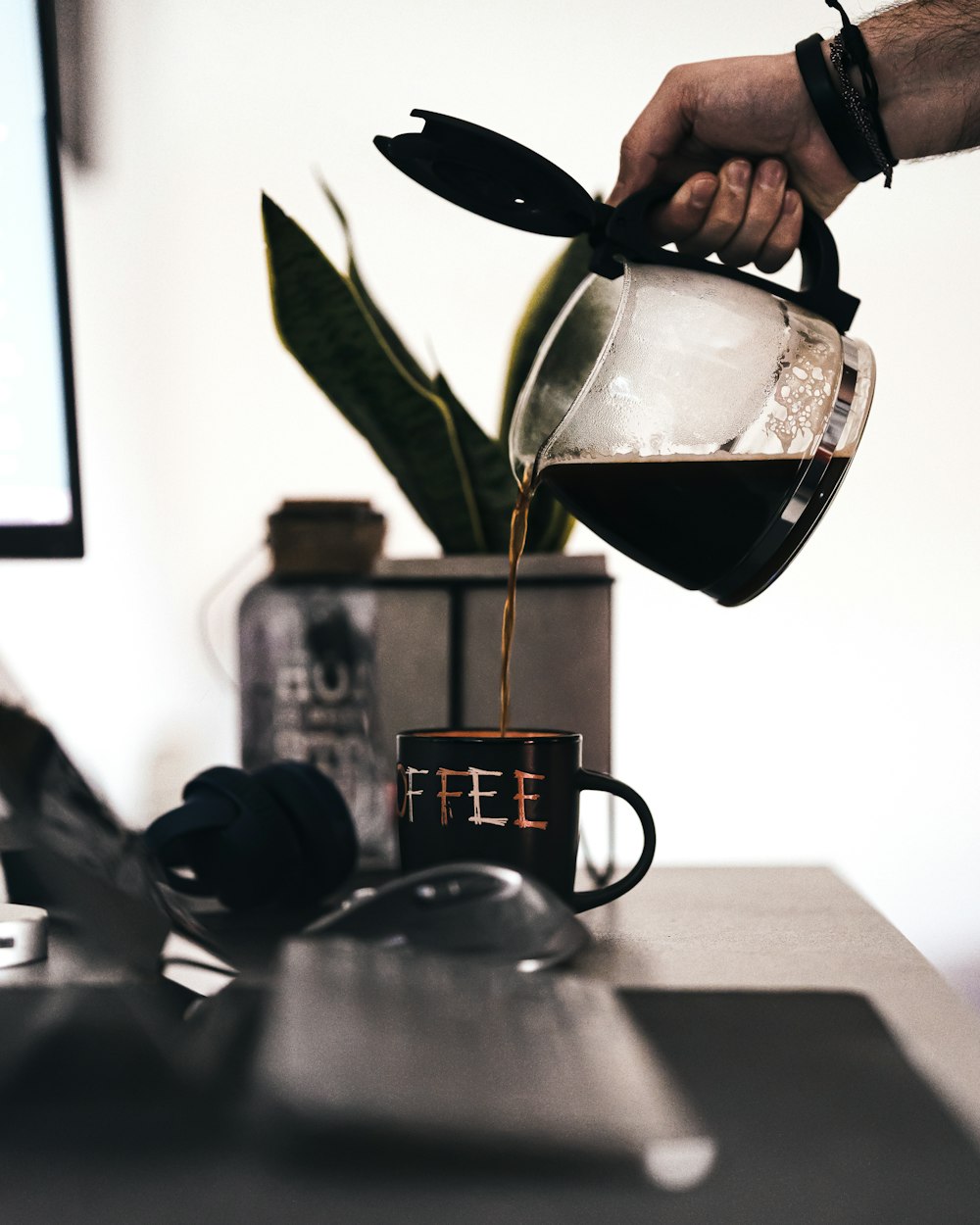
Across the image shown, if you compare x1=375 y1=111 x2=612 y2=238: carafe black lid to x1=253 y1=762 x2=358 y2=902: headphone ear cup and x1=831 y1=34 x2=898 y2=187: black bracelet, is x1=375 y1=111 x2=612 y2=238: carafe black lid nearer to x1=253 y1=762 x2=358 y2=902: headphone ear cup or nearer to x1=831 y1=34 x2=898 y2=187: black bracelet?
x1=831 y1=34 x2=898 y2=187: black bracelet

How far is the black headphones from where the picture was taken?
1.62 ft

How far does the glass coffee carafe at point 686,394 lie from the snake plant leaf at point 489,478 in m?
0.28

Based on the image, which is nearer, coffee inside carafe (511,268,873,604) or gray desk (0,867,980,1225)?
gray desk (0,867,980,1225)

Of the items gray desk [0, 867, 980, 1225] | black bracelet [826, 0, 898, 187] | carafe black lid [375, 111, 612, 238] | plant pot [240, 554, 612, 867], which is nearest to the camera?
gray desk [0, 867, 980, 1225]

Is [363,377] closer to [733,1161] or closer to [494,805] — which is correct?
[494,805]

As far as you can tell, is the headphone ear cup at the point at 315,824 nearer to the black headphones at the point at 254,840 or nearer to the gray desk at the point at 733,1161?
the black headphones at the point at 254,840

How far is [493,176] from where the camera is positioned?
18.2 inches

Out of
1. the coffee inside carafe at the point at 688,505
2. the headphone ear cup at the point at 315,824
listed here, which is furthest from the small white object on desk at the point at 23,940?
the coffee inside carafe at the point at 688,505

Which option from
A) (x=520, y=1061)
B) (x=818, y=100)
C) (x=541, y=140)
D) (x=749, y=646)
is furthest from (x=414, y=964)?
(x=541, y=140)

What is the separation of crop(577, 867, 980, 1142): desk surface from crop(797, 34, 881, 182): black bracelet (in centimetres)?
38

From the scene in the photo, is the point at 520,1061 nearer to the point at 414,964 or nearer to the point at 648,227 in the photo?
the point at 414,964

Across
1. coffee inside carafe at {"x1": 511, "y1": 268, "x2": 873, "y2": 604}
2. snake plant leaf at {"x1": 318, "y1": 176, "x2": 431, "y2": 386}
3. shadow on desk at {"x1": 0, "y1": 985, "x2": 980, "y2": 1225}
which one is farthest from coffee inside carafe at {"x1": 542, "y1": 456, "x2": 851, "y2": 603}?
snake plant leaf at {"x1": 318, "y1": 176, "x2": 431, "y2": 386}

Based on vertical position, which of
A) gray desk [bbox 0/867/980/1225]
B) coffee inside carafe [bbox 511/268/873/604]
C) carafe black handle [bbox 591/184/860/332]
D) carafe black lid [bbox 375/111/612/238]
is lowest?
gray desk [bbox 0/867/980/1225]

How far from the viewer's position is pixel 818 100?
1.76 feet
